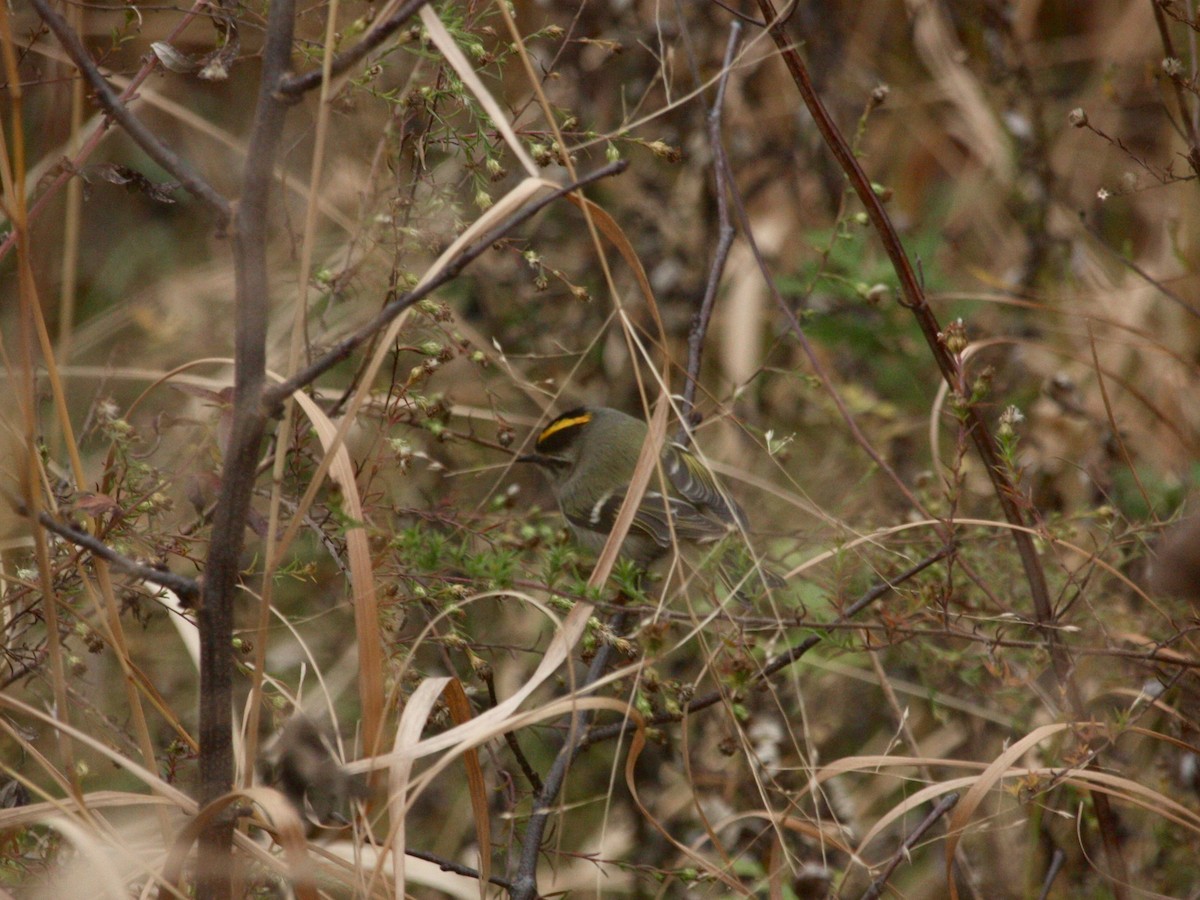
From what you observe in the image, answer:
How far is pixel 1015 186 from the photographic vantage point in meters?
4.54

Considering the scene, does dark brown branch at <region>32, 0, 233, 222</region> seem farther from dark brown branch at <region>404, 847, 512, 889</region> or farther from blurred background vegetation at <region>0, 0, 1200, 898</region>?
dark brown branch at <region>404, 847, 512, 889</region>

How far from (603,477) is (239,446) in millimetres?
2326

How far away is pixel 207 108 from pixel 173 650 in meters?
2.80

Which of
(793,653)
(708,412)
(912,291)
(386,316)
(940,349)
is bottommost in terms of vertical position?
(708,412)

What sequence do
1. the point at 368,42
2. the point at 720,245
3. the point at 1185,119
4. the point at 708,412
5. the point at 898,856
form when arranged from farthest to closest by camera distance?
the point at 708,412 < the point at 720,245 < the point at 1185,119 < the point at 898,856 < the point at 368,42

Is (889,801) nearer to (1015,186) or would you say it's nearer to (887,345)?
(887,345)

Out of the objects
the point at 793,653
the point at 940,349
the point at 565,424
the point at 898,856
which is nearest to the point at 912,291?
the point at 940,349

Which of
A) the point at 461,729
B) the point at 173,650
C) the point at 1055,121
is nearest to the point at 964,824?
the point at 461,729

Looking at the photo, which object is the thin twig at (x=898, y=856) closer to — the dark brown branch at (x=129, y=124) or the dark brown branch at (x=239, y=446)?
the dark brown branch at (x=239, y=446)

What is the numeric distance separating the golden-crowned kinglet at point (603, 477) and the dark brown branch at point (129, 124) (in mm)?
2116

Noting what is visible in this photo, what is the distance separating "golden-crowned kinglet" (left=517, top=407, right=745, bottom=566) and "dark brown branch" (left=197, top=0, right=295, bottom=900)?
79.2 inches

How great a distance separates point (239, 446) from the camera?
1401 millimetres

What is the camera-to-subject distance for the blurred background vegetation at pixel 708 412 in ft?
6.18

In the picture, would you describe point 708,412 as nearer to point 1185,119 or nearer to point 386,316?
point 1185,119
